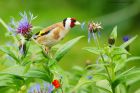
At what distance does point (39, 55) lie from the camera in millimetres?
2104

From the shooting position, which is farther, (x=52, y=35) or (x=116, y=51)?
(x=52, y=35)

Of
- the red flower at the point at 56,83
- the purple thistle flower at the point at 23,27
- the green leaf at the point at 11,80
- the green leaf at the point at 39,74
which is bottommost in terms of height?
the red flower at the point at 56,83

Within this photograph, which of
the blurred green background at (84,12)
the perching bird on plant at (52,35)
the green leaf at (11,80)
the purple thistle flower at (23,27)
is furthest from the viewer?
the blurred green background at (84,12)

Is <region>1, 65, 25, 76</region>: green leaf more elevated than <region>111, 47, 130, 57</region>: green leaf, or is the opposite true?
<region>1, 65, 25, 76</region>: green leaf

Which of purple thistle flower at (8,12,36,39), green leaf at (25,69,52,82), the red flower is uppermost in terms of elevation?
purple thistle flower at (8,12,36,39)

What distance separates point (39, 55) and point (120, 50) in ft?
0.89

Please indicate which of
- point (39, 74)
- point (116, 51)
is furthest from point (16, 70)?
point (116, 51)

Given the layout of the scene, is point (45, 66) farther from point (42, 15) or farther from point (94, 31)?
point (42, 15)

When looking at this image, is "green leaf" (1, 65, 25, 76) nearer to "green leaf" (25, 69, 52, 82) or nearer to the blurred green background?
"green leaf" (25, 69, 52, 82)

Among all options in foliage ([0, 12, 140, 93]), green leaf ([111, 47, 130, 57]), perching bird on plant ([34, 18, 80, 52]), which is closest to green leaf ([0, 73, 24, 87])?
foliage ([0, 12, 140, 93])

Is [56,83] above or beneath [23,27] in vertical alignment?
beneath

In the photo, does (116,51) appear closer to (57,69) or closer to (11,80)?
(57,69)

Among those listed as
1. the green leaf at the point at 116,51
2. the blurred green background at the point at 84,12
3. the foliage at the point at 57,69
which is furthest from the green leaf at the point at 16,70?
the blurred green background at the point at 84,12

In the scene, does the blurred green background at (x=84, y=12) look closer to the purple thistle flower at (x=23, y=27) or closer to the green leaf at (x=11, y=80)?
the green leaf at (x=11, y=80)
